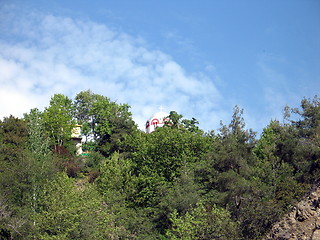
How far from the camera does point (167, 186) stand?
3941 cm

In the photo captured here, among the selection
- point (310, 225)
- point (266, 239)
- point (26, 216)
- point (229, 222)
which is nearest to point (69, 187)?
point (26, 216)

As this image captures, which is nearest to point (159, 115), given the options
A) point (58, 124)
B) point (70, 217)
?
point (58, 124)

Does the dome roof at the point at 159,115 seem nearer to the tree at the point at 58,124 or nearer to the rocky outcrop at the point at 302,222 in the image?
the tree at the point at 58,124

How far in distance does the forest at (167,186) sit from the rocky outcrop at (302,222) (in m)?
1.90

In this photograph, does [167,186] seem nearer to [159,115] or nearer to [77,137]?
[77,137]

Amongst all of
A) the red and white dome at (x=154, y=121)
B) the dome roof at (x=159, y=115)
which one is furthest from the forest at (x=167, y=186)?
the dome roof at (x=159, y=115)

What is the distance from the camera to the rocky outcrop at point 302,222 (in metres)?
25.7

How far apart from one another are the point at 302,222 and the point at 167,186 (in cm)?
1472

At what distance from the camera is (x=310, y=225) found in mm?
26109

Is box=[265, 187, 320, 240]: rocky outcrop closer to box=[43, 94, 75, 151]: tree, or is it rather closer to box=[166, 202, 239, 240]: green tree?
box=[166, 202, 239, 240]: green tree

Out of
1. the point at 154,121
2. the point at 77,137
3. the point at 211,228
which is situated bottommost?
the point at 211,228

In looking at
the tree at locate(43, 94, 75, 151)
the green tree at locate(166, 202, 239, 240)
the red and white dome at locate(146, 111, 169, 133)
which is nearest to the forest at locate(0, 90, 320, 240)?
the green tree at locate(166, 202, 239, 240)

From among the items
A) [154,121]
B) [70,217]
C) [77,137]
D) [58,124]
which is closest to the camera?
[70,217]

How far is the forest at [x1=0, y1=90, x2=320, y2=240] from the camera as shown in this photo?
103 feet
